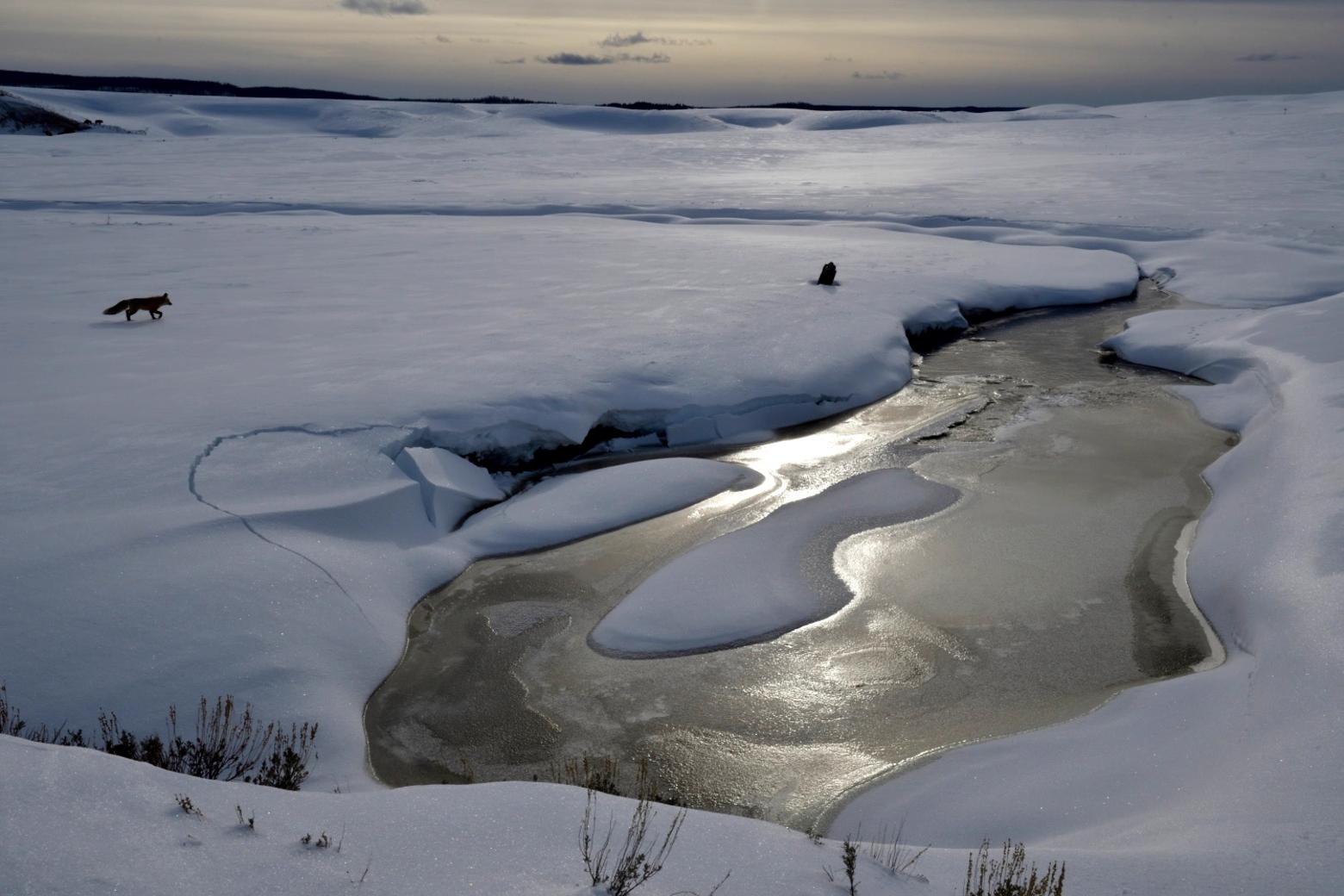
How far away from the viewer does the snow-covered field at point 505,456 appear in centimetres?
353

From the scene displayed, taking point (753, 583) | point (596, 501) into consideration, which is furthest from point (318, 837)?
point (596, 501)

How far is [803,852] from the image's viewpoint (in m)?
3.57

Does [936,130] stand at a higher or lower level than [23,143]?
higher

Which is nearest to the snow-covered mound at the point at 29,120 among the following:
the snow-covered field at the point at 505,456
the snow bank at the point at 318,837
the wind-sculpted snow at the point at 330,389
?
the snow-covered field at the point at 505,456

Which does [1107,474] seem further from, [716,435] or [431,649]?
[431,649]

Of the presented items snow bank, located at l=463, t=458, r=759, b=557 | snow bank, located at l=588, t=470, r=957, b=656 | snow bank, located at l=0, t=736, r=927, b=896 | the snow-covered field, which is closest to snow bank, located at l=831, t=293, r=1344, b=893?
the snow-covered field

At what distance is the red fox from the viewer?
10922 mm

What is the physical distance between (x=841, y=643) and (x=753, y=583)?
0.87 metres

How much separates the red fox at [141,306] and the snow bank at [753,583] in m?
7.32

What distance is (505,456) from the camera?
849 cm

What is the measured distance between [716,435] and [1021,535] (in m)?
3.13

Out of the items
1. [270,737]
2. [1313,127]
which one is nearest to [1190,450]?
[270,737]

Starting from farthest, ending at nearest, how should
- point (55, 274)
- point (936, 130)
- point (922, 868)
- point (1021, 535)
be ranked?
point (936, 130)
point (55, 274)
point (1021, 535)
point (922, 868)

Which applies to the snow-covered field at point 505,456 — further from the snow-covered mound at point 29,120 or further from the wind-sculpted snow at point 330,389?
the snow-covered mound at point 29,120
